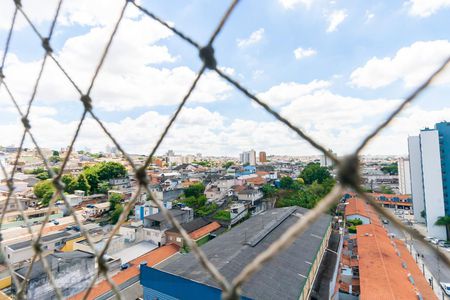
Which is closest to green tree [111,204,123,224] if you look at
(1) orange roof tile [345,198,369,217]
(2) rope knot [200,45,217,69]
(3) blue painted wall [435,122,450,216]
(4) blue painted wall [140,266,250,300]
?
(4) blue painted wall [140,266,250,300]

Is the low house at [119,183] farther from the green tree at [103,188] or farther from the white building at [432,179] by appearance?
the white building at [432,179]

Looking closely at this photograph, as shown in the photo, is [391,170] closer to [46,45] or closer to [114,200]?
[114,200]

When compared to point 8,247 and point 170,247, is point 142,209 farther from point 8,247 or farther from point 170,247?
point 8,247

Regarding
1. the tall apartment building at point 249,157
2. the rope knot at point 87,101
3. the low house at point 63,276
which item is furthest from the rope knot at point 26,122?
the tall apartment building at point 249,157

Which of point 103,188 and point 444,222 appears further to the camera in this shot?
point 103,188

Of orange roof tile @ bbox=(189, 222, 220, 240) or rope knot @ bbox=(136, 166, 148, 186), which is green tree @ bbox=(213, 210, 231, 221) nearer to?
orange roof tile @ bbox=(189, 222, 220, 240)

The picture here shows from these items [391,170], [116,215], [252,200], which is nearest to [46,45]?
[116,215]
